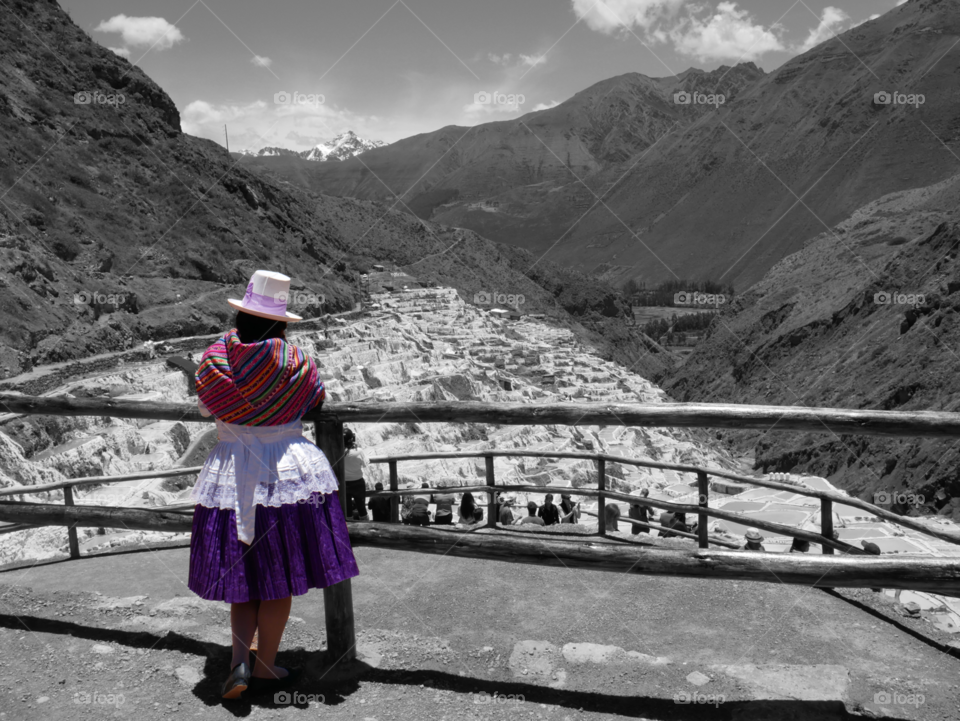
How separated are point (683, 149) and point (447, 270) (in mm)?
144648

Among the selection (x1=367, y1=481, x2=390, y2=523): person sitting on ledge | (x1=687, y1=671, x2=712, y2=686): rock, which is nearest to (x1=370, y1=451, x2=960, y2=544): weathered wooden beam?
(x1=687, y1=671, x2=712, y2=686): rock

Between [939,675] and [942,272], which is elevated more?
[942,272]

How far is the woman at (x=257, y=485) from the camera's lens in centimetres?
258

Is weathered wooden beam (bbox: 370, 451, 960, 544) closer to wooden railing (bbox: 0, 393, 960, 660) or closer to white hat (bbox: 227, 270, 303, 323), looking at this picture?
wooden railing (bbox: 0, 393, 960, 660)

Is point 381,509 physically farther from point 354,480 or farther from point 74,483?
point 74,483

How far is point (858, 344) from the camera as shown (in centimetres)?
3925

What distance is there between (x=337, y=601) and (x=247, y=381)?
0.98 m

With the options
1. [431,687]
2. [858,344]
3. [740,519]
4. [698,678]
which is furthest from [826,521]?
[858,344]

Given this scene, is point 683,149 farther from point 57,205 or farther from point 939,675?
point 939,675

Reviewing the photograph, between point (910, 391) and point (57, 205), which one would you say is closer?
point (57, 205)

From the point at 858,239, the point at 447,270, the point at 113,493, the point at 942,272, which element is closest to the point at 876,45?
the point at 858,239

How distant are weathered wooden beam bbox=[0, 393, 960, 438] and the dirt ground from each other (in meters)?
0.94

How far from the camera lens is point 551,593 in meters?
3.69

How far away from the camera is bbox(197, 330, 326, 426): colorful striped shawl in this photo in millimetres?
2568
